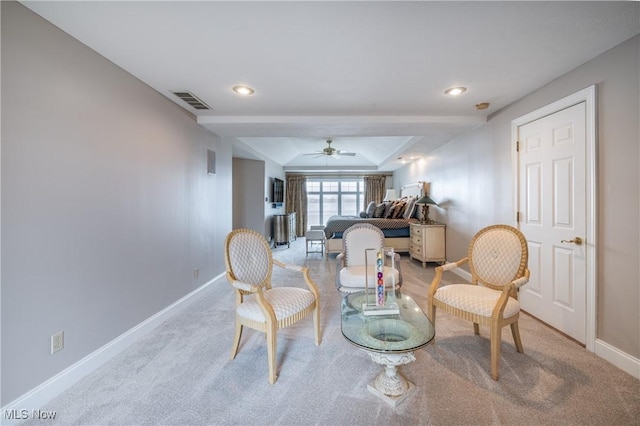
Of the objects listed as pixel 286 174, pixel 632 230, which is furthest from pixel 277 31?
pixel 286 174

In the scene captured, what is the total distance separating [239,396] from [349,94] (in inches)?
105

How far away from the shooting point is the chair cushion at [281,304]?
174 cm

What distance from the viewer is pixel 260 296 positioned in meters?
1.67

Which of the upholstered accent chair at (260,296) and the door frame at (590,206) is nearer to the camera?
the upholstered accent chair at (260,296)

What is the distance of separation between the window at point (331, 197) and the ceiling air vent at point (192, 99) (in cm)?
601

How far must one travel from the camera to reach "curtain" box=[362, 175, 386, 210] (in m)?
8.45

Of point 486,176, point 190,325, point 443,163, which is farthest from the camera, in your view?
point 443,163

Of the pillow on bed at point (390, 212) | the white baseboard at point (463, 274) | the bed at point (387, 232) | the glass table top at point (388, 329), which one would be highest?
the pillow on bed at point (390, 212)

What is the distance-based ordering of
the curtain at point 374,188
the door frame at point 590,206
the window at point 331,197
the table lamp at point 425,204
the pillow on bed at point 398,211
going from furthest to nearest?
1. the window at point 331,197
2. the curtain at point 374,188
3. the pillow on bed at point 398,211
4. the table lamp at point 425,204
5. the door frame at point 590,206

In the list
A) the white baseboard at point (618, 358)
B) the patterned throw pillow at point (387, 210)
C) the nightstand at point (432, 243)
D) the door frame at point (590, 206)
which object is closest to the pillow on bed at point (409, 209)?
the patterned throw pillow at point (387, 210)

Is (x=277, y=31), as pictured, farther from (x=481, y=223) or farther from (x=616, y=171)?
(x=481, y=223)

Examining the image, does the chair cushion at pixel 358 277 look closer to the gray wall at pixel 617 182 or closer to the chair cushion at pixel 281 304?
the chair cushion at pixel 281 304

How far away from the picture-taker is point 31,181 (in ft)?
4.72

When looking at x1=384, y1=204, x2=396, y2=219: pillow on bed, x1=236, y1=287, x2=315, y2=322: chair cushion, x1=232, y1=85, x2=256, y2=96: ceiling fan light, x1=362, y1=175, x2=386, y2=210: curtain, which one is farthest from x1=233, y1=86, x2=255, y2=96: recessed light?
x1=362, y1=175, x2=386, y2=210: curtain
